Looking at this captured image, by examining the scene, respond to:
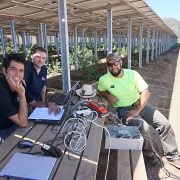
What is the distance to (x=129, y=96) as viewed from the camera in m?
3.96

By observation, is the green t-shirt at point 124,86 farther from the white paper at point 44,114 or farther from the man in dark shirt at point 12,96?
the man in dark shirt at point 12,96

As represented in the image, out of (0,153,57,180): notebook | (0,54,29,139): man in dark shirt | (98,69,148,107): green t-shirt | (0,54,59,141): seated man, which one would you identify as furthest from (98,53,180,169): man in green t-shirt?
(0,153,57,180): notebook

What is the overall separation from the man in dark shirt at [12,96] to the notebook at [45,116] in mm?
175

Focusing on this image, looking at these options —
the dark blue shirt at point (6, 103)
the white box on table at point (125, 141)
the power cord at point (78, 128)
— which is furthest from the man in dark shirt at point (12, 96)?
the white box on table at point (125, 141)

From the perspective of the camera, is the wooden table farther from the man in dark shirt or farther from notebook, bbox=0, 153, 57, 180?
the man in dark shirt

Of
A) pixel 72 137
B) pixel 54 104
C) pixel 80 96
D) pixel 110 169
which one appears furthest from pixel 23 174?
pixel 80 96

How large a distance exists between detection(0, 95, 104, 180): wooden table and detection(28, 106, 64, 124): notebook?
58 millimetres

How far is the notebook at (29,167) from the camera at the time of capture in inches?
66.9

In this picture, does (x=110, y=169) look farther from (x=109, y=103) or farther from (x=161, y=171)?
(x=109, y=103)

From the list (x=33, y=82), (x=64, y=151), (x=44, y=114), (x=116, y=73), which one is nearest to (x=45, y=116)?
(x=44, y=114)

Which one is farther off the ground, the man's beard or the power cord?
the man's beard

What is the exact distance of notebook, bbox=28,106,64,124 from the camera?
2749 mm

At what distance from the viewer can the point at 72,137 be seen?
2.34m

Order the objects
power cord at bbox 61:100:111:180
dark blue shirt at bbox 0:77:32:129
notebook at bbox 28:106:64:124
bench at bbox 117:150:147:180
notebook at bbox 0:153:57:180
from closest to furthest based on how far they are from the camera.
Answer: notebook at bbox 0:153:57:180 < power cord at bbox 61:100:111:180 < bench at bbox 117:150:147:180 < dark blue shirt at bbox 0:77:32:129 < notebook at bbox 28:106:64:124
